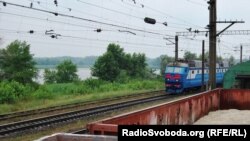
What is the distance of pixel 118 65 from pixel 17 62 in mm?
20238

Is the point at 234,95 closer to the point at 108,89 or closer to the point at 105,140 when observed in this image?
the point at 105,140

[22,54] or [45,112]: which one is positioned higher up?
[22,54]

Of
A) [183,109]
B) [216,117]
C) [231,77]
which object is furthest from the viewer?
[231,77]

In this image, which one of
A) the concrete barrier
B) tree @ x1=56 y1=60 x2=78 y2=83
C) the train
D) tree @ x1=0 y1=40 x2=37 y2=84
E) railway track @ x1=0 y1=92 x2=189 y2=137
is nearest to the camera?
the concrete barrier

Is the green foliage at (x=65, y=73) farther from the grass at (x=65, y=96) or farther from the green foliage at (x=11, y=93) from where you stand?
the green foliage at (x=11, y=93)

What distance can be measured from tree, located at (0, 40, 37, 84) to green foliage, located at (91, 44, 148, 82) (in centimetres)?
1251

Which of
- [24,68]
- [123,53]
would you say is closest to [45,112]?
[24,68]

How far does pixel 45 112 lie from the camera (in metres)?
25.1

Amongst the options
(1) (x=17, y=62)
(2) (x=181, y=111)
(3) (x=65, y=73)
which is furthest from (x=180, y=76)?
(3) (x=65, y=73)

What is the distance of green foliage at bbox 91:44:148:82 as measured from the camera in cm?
7912

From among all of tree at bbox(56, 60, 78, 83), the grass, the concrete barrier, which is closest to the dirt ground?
the concrete barrier

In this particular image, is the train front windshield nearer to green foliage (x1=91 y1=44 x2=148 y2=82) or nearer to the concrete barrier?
the concrete barrier

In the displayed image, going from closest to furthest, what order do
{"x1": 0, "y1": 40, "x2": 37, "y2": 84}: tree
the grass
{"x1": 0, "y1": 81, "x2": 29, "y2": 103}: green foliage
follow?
the grass → {"x1": 0, "y1": 81, "x2": 29, "y2": 103}: green foliage → {"x1": 0, "y1": 40, "x2": 37, "y2": 84}: tree

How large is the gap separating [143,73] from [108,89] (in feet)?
145
